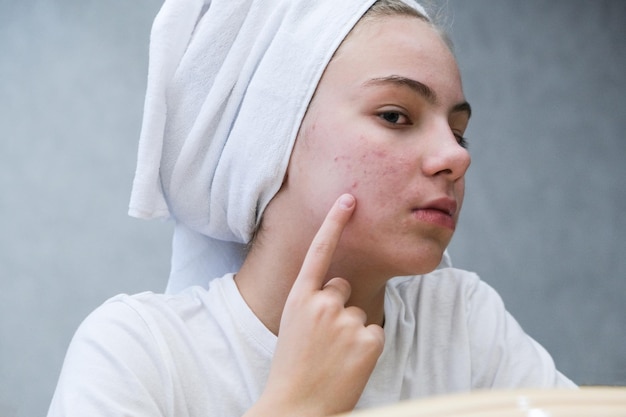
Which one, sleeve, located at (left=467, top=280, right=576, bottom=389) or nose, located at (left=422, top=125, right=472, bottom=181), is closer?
nose, located at (left=422, top=125, right=472, bottom=181)

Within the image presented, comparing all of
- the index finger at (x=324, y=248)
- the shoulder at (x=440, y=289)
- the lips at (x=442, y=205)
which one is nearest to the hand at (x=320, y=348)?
the index finger at (x=324, y=248)

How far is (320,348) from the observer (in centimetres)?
80

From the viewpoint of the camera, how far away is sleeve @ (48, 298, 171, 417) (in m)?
0.80

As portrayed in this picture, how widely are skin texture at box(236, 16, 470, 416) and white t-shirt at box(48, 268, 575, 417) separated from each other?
0.20 ft

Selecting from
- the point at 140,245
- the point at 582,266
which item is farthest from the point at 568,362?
the point at 140,245

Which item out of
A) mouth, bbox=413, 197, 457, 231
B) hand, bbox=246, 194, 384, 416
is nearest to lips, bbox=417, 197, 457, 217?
mouth, bbox=413, 197, 457, 231

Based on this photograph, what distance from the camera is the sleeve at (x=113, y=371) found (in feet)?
2.62

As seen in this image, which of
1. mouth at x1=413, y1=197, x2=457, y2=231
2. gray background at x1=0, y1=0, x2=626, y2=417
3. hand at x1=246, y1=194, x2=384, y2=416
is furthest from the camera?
gray background at x1=0, y1=0, x2=626, y2=417

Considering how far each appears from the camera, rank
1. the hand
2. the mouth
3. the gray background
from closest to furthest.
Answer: the hand < the mouth < the gray background

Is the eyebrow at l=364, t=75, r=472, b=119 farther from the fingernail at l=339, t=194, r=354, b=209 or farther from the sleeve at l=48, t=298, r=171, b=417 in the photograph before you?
the sleeve at l=48, t=298, r=171, b=417

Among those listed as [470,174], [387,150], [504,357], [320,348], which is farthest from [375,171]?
[470,174]

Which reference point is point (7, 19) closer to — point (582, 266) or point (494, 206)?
point (494, 206)

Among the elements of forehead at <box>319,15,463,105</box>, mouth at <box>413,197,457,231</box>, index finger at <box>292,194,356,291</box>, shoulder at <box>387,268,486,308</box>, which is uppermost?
forehead at <box>319,15,463,105</box>

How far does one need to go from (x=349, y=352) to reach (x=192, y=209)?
0.40 m
